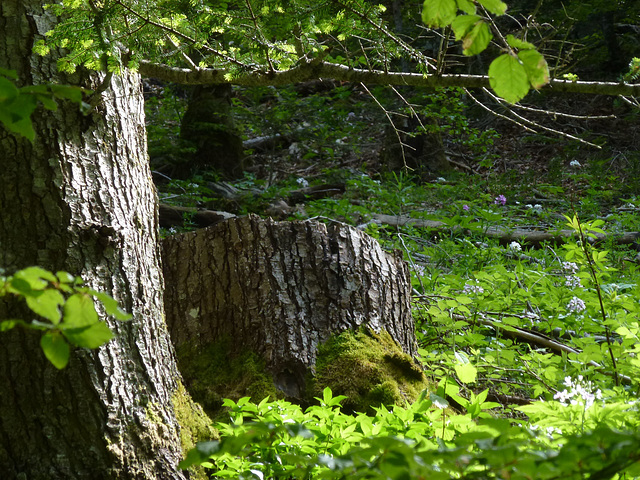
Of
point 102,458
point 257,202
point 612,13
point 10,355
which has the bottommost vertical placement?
point 102,458

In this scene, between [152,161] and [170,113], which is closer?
[152,161]

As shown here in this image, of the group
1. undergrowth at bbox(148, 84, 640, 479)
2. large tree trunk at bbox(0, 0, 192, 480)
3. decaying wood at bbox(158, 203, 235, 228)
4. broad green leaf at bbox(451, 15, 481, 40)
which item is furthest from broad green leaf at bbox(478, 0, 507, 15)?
decaying wood at bbox(158, 203, 235, 228)

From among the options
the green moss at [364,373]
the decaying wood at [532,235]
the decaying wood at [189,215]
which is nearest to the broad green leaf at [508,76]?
the green moss at [364,373]

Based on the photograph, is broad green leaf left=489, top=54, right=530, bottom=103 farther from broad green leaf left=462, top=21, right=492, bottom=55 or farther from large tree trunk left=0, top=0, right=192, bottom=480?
large tree trunk left=0, top=0, right=192, bottom=480

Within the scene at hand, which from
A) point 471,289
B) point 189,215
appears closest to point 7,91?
point 471,289

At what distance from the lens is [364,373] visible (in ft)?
8.86

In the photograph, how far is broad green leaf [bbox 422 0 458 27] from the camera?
1111 millimetres

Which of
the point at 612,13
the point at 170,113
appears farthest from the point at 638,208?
the point at 170,113

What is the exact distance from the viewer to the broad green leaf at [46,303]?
879 mm

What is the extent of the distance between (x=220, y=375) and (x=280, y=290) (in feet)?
1.66

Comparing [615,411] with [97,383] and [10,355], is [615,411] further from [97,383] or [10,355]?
[10,355]

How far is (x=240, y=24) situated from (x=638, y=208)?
7.07 metres

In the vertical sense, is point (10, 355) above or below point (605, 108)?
below

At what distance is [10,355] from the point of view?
1763mm
